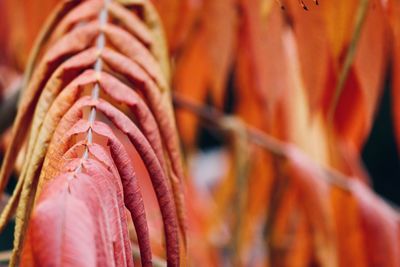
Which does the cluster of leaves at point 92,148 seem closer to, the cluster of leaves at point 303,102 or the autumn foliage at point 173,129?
the autumn foliage at point 173,129

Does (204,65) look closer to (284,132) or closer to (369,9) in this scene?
(284,132)

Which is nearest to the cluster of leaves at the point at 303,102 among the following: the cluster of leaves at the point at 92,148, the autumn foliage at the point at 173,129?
the autumn foliage at the point at 173,129

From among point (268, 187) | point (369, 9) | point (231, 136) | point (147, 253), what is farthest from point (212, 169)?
point (147, 253)

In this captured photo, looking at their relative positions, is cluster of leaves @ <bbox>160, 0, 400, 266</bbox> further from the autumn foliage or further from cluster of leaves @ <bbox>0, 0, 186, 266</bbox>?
cluster of leaves @ <bbox>0, 0, 186, 266</bbox>

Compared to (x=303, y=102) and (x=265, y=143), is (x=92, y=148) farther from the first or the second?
(x=303, y=102)

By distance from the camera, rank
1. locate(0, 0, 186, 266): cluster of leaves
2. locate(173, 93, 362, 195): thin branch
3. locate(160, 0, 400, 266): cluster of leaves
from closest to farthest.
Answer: locate(0, 0, 186, 266): cluster of leaves
locate(160, 0, 400, 266): cluster of leaves
locate(173, 93, 362, 195): thin branch

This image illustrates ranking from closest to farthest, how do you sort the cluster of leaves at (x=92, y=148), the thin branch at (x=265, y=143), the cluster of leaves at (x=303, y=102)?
the cluster of leaves at (x=92, y=148), the cluster of leaves at (x=303, y=102), the thin branch at (x=265, y=143)

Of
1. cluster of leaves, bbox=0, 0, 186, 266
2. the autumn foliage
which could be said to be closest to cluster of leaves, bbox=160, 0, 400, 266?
the autumn foliage

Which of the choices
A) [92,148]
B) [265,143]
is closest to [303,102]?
[265,143]
